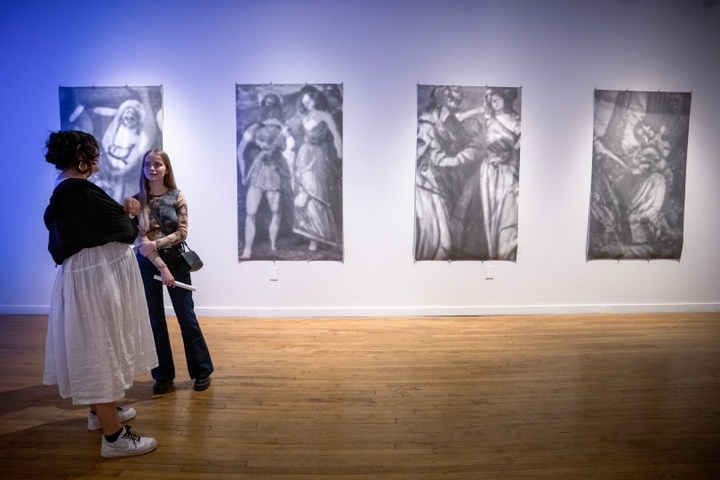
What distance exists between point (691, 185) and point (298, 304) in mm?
4739

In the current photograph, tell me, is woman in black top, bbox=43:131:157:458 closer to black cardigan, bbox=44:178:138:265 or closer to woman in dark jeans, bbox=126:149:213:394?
Result: black cardigan, bbox=44:178:138:265

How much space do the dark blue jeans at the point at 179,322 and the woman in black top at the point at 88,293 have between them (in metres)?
0.69

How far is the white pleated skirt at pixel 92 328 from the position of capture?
6.84ft

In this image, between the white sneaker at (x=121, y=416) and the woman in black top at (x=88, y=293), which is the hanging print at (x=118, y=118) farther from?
the white sneaker at (x=121, y=416)

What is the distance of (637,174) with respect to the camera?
4.91m

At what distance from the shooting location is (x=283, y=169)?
4.72m

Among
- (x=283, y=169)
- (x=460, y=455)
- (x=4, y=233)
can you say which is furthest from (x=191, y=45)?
(x=460, y=455)

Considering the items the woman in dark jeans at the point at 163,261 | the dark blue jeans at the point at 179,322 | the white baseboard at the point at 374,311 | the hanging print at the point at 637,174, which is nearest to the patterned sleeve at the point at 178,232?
the woman in dark jeans at the point at 163,261

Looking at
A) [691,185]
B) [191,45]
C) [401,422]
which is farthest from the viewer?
[691,185]

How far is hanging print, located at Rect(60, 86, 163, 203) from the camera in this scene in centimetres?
465

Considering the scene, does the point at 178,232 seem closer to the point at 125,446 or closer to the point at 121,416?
the point at 121,416

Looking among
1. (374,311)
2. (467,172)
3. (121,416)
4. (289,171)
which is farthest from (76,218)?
(467,172)

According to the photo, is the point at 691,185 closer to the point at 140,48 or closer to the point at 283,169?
the point at 283,169

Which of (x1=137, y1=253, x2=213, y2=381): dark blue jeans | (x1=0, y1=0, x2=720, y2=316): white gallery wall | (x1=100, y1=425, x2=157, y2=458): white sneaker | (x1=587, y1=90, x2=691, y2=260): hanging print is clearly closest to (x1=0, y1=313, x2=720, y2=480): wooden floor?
(x1=100, y1=425, x2=157, y2=458): white sneaker
